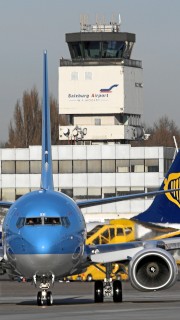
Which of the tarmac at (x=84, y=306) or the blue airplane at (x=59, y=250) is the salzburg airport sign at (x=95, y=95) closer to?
the tarmac at (x=84, y=306)

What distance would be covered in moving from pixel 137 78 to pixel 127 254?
118 metres

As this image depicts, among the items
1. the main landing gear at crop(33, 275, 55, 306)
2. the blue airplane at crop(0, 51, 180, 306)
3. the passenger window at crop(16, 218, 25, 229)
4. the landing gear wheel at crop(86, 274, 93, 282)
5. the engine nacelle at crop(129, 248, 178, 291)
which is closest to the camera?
the blue airplane at crop(0, 51, 180, 306)

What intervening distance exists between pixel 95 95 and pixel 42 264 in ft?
378

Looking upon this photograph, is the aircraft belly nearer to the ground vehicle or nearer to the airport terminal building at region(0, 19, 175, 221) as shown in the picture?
the ground vehicle

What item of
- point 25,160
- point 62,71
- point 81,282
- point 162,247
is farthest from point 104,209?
point 162,247

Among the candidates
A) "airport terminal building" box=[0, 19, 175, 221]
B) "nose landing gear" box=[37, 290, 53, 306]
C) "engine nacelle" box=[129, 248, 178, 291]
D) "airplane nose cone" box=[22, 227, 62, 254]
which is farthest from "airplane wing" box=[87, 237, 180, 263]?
"airport terminal building" box=[0, 19, 175, 221]

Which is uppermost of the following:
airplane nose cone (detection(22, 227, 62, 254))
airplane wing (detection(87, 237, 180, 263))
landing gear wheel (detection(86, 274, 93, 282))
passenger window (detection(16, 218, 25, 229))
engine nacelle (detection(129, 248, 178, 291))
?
passenger window (detection(16, 218, 25, 229))

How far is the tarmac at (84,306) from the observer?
34.8 metres

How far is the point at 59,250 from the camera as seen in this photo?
38219mm

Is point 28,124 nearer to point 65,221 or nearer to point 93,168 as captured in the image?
point 93,168

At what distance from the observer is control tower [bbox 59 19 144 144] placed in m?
152

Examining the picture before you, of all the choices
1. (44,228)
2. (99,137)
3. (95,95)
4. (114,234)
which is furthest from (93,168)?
(44,228)

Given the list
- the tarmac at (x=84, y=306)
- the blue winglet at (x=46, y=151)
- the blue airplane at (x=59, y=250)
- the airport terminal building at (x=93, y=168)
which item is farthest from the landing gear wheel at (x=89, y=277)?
the airport terminal building at (x=93, y=168)

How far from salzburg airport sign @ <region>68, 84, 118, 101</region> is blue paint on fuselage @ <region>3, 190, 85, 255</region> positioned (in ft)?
367
